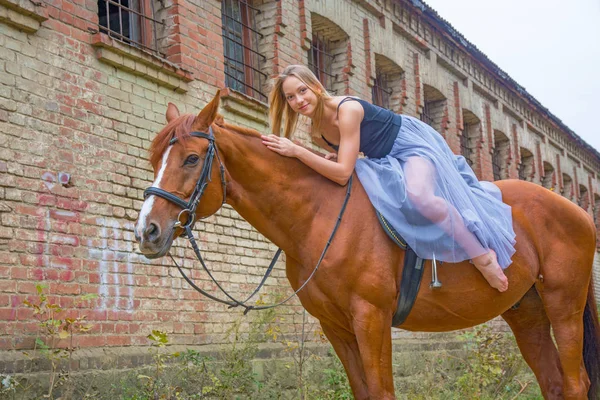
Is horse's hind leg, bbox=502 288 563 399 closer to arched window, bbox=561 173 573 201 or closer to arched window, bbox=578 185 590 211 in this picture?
arched window, bbox=561 173 573 201

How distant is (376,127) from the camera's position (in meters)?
4.60

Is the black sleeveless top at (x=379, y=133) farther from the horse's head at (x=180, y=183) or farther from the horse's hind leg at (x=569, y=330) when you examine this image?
the horse's hind leg at (x=569, y=330)

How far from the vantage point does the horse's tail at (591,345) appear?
17.0 feet

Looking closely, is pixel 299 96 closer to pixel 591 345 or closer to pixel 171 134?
pixel 171 134

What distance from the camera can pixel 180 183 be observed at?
3826 mm

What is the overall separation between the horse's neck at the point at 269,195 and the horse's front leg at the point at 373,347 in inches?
22.3

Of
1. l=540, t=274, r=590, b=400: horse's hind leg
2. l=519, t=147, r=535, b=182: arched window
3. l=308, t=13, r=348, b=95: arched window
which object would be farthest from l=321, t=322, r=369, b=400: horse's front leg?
l=519, t=147, r=535, b=182: arched window

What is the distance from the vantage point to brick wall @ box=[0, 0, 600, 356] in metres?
5.98

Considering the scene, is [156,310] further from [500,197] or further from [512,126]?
[512,126]

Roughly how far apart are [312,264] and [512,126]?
17.8 m

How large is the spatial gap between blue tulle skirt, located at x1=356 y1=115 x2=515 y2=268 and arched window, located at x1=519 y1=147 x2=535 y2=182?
17860mm

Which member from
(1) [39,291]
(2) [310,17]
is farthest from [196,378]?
(2) [310,17]

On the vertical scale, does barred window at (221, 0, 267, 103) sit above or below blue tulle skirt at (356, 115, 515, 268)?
above

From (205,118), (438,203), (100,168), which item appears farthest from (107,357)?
(438,203)
